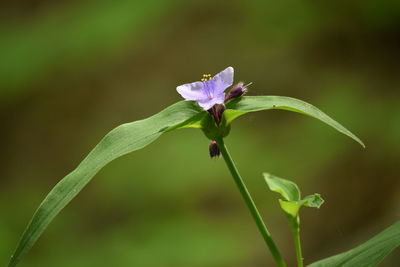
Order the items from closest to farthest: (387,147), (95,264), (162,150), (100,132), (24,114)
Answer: (95,264)
(387,147)
(162,150)
(100,132)
(24,114)

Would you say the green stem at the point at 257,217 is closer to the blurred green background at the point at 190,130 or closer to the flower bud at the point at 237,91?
the flower bud at the point at 237,91

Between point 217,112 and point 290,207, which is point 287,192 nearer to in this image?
point 290,207

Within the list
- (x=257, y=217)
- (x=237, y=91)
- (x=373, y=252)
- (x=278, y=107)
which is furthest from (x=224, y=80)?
(x=373, y=252)

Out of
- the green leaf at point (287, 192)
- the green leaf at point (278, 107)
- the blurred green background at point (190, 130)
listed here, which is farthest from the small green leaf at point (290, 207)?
the blurred green background at point (190, 130)

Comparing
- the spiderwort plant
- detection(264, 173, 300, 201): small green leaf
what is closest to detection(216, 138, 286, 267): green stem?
the spiderwort plant

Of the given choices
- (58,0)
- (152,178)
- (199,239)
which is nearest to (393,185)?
(199,239)

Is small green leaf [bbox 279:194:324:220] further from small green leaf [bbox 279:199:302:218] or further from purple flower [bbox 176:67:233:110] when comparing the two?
purple flower [bbox 176:67:233:110]

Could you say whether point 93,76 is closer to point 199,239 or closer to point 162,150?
point 162,150
